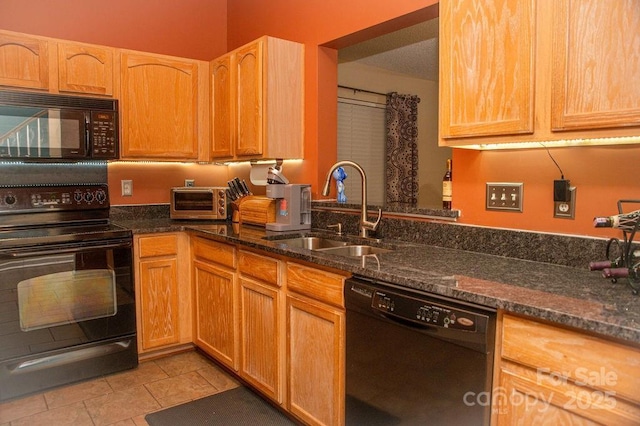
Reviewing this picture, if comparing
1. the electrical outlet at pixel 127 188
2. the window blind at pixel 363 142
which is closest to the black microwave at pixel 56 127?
the electrical outlet at pixel 127 188

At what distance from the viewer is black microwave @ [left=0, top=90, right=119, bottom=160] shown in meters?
2.68

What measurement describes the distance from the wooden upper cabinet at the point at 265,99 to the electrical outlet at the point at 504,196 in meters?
1.42

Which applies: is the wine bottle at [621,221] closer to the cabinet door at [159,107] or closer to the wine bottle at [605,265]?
the wine bottle at [605,265]

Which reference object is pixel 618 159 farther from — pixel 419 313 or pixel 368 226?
pixel 368 226

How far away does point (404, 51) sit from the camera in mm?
4629

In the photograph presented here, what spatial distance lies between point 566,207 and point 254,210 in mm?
1890

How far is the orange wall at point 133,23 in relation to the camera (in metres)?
3.08

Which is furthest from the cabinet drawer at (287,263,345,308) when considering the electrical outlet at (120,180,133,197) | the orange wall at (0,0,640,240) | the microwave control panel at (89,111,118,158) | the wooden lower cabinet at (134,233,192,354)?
the electrical outlet at (120,180,133,197)

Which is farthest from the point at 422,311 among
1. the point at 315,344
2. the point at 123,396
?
the point at 123,396

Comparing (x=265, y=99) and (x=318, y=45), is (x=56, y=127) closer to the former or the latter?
(x=265, y=99)

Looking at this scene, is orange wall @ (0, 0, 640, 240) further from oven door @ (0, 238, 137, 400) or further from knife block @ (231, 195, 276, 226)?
oven door @ (0, 238, 137, 400)

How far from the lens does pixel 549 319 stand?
1184 millimetres

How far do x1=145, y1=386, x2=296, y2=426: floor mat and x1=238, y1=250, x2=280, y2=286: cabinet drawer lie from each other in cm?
68

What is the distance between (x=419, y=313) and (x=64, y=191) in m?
2.59
